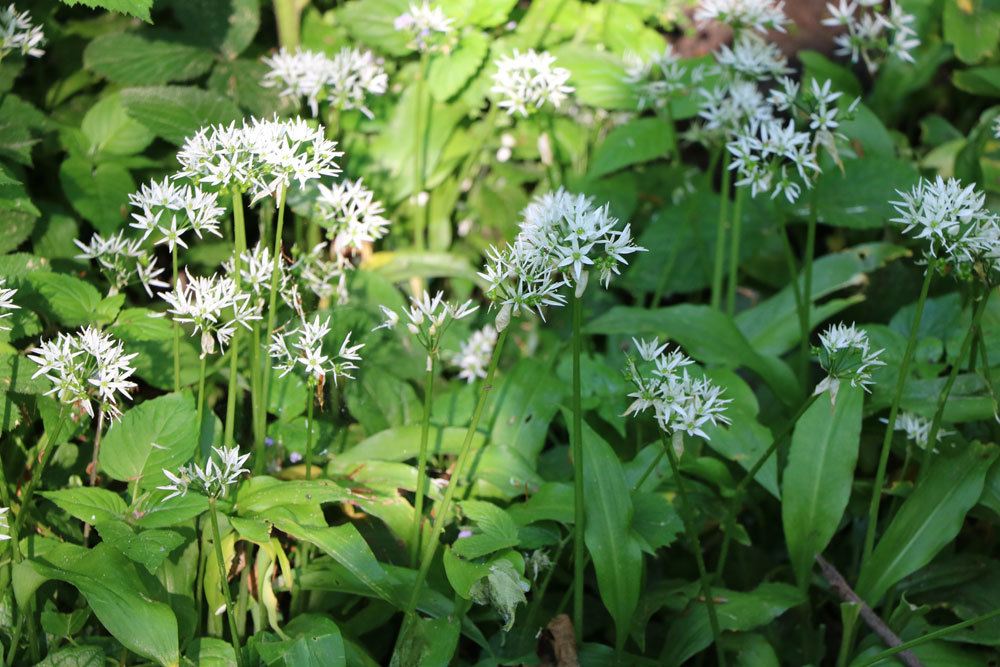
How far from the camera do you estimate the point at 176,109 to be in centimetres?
334

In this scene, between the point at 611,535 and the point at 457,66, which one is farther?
the point at 457,66

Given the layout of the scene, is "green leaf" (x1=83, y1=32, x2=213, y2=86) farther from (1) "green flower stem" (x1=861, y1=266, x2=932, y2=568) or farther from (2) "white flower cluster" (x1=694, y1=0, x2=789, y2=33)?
(1) "green flower stem" (x1=861, y1=266, x2=932, y2=568)

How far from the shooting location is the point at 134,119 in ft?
11.1

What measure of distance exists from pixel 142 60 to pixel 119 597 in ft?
7.29

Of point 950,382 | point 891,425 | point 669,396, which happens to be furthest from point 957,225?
point 669,396

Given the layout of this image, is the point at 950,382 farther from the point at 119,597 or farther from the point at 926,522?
the point at 119,597

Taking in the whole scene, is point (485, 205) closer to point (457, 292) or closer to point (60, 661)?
point (457, 292)

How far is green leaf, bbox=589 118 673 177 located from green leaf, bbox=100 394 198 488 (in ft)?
5.95

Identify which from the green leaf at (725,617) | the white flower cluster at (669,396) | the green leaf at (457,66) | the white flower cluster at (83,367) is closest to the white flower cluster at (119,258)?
the white flower cluster at (83,367)

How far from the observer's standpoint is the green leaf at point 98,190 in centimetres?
316

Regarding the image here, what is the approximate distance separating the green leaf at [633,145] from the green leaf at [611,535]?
4.53ft

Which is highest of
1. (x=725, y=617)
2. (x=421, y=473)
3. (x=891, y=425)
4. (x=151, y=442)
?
(x=151, y=442)

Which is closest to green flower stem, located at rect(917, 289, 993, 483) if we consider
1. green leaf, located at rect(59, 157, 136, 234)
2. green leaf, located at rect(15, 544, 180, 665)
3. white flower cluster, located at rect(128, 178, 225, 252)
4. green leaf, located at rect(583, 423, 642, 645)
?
green leaf, located at rect(583, 423, 642, 645)

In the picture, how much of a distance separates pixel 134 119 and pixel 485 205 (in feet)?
4.71
